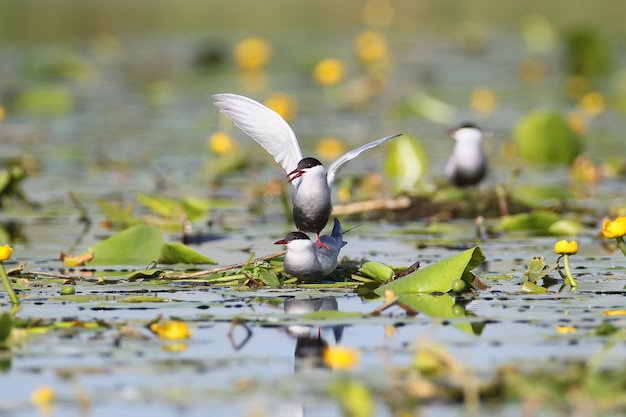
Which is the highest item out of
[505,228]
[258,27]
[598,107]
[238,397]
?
[258,27]

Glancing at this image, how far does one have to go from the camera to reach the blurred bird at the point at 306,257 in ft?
20.1

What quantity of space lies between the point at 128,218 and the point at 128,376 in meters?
4.16

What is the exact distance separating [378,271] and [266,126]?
926mm

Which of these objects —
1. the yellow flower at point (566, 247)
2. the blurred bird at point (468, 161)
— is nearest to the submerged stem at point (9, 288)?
the yellow flower at point (566, 247)

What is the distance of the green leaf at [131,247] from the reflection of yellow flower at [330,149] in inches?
206

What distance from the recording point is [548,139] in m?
12.2

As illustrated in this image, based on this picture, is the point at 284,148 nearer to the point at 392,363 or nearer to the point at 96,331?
the point at 96,331

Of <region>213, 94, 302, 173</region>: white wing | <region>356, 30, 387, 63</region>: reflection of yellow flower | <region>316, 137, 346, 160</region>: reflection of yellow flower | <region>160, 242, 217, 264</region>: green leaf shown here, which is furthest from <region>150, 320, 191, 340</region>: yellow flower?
<region>356, 30, 387, 63</region>: reflection of yellow flower

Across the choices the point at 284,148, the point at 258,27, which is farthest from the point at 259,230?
the point at 258,27

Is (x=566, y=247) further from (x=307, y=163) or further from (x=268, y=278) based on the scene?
(x=268, y=278)

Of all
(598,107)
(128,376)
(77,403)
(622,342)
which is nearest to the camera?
(77,403)

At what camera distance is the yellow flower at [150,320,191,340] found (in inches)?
198

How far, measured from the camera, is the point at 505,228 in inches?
330

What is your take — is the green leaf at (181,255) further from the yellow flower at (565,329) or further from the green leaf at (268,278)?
the yellow flower at (565,329)
